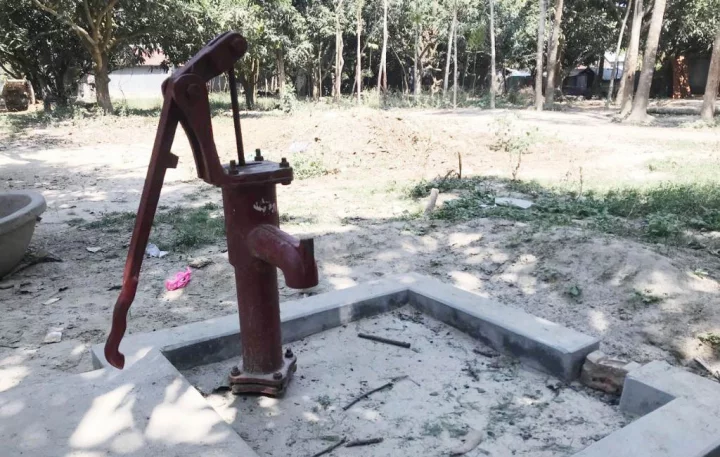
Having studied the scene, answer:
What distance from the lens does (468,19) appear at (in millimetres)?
27062

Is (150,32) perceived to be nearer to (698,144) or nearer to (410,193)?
(410,193)

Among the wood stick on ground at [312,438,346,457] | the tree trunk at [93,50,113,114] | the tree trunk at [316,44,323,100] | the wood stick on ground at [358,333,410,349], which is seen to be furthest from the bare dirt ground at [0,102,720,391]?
the tree trunk at [316,44,323,100]

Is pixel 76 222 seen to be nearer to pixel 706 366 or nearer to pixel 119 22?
pixel 706 366

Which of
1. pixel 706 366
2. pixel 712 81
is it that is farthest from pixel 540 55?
pixel 706 366

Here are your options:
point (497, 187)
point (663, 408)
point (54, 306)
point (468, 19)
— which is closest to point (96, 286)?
point (54, 306)

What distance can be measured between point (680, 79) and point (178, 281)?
1199 inches

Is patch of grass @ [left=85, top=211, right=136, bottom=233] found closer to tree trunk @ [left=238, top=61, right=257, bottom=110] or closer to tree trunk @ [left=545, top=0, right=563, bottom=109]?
tree trunk @ [left=238, top=61, right=257, bottom=110]

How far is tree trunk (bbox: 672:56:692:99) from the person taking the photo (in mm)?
27688

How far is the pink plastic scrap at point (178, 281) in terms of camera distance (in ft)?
13.4

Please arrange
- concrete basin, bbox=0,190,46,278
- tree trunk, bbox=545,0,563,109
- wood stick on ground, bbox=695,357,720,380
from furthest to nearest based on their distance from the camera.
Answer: tree trunk, bbox=545,0,563,109, concrete basin, bbox=0,190,46,278, wood stick on ground, bbox=695,357,720,380

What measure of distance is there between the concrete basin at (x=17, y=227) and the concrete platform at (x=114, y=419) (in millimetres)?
2671

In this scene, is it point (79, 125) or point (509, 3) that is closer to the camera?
point (79, 125)

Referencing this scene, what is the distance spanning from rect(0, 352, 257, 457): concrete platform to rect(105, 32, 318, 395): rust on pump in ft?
0.55

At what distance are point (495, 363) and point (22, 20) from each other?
21.2 meters
